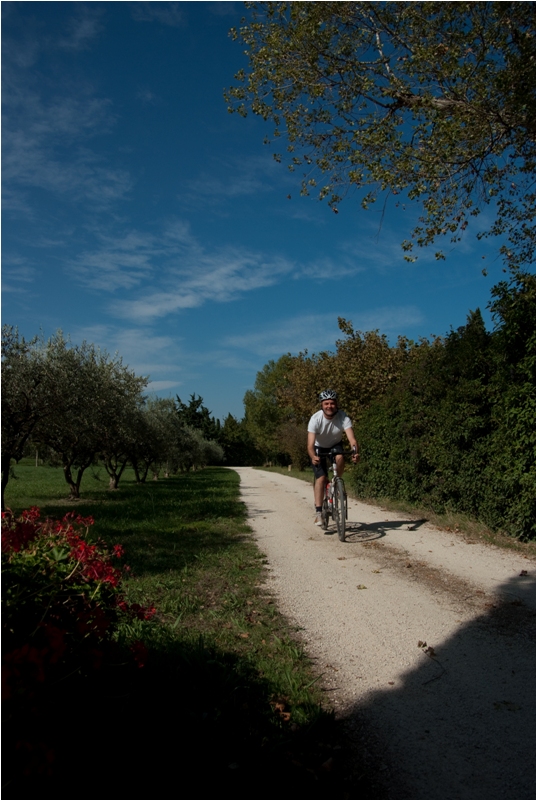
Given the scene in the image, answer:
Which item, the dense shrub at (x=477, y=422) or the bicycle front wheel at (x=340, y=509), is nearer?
the dense shrub at (x=477, y=422)

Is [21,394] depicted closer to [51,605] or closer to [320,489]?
[320,489]

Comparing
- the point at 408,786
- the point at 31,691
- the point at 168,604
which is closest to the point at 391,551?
the point at 168,604

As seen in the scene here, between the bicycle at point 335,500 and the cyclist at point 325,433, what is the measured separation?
0.08 metres

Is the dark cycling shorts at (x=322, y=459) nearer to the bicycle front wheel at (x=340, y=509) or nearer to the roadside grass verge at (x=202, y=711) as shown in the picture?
the bicycle front wheel at (x=340, y=509)

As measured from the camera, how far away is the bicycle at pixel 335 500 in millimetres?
8309

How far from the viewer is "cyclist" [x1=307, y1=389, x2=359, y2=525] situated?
862cm

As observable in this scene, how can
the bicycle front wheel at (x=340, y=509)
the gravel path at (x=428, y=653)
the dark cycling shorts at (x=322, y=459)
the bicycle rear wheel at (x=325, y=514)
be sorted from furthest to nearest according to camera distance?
the bicycle rear wheel at (x=325, y=514) → the dark cycling shorts at (x=322, y=459) → the bicycle front wheel at (x=340, y=509) → the gravel path at (x=428, y=653)

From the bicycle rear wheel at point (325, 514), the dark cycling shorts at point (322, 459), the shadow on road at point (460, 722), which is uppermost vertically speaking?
the dark cycling shorts at point (322, 459)

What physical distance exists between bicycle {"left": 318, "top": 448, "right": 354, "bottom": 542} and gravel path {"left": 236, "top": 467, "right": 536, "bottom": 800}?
0.49 metres

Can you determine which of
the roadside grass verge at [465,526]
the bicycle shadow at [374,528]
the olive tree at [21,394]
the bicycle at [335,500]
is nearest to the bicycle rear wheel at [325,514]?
the bicycle at [335,500]

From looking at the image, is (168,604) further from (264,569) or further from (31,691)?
(31,691)

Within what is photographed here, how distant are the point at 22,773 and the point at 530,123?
33.8 ft

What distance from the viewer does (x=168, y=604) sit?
5070 millimetres

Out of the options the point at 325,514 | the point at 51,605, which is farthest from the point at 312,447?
the point at 51,605
